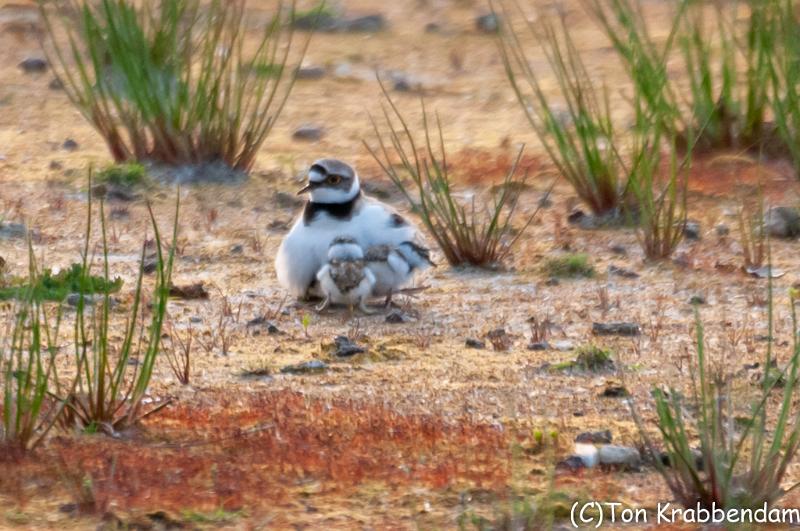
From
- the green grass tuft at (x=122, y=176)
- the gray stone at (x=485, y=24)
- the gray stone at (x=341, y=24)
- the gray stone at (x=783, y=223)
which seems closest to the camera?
the gray stone at (x=783, y=223)

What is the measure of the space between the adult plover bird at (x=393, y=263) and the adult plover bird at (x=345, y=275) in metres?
0.04

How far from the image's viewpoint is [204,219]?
9094 millimetres

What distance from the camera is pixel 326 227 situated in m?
7.59

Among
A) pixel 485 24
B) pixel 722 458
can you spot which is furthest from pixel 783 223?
pixel 485 24

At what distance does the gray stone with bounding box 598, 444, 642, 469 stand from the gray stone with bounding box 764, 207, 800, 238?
356 centimetres

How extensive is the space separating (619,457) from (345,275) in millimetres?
2342

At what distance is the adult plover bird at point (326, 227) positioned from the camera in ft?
24.6

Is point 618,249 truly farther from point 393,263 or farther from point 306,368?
point 306,368

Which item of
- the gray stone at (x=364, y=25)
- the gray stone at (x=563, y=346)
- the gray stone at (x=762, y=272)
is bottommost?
the gray stone at (x=563, y=346)

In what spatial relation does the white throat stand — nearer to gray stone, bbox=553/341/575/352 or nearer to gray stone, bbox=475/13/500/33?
gray stone, bbox=553/341/575/352

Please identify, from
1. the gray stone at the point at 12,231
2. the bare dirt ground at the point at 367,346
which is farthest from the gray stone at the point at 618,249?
the gray stone at the point at 12,231

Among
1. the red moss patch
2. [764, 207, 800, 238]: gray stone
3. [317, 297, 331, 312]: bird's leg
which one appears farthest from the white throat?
[764, 207, 800, 238]: gray stone

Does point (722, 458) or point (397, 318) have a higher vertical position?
point (722, 458)

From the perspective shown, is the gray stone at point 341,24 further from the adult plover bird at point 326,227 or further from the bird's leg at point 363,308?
the bird's leg at point 363,308
